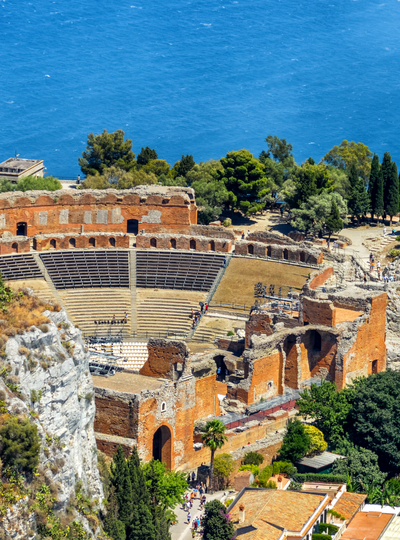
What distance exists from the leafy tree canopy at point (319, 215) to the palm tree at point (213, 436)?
36.1 metres

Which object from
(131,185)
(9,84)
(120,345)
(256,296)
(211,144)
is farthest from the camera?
(9,84)

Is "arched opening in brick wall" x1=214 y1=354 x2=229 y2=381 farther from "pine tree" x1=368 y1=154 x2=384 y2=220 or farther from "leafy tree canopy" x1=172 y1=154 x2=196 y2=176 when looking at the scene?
"leafy tree canopy" x1=172 y1=154 x2=196 y2=176

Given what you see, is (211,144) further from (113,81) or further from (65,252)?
(65,252)

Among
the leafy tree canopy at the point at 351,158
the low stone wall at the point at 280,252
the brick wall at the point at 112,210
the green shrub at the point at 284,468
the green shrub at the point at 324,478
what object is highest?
the leafy tree canopy at the point at 351,158

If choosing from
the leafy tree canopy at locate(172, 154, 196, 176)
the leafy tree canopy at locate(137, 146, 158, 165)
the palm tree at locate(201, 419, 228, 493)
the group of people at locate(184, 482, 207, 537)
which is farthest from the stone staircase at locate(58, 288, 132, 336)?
the leafy tree canopy at locate(137, 146, 158, 165)

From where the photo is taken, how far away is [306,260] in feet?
282

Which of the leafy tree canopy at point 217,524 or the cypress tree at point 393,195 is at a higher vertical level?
the cypress tree at point 393,195

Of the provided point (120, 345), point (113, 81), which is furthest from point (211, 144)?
point (120, 345)

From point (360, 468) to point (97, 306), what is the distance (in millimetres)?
26668

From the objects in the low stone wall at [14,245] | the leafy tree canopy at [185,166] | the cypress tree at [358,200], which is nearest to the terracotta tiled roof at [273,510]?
the low stone wall at [14,245]

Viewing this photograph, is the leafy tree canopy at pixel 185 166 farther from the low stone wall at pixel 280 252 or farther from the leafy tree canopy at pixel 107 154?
the low stone wall at pixel 280 252

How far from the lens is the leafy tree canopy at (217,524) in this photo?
175ft

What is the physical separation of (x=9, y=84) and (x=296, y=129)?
4894 cm

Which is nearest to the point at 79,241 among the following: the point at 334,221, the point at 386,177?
the point at 334,221
